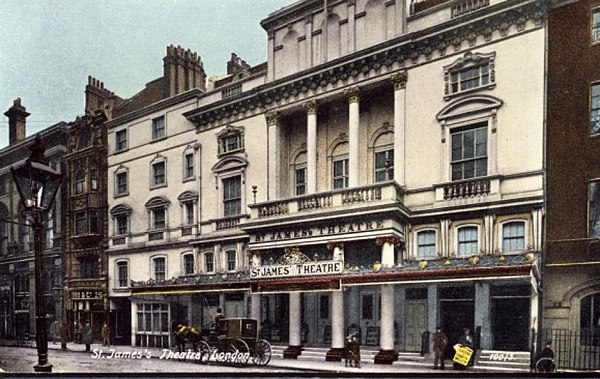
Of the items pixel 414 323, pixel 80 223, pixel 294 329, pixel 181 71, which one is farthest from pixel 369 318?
pixel 80 223

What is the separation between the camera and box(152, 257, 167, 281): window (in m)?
6.29

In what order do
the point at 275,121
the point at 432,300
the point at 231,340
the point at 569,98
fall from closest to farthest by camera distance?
the point at 569,98, the point at 432,300, the point at 231,340, the point at 275,121

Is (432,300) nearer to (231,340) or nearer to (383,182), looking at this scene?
(383,182)

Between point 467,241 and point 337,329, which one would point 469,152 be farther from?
point 337,329

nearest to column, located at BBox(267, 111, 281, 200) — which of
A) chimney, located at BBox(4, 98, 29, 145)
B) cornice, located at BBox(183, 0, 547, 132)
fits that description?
cornice, located at BBox(183, 0, 547, 132)

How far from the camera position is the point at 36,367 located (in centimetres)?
545

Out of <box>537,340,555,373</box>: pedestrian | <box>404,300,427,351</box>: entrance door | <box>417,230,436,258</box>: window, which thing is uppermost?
<box>417,230,436,258</box>: window

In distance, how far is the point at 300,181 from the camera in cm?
585

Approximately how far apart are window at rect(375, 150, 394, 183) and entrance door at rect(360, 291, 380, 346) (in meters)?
1.30

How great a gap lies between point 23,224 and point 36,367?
181 centimetres

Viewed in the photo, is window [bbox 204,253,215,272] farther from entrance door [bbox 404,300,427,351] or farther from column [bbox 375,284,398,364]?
entrance door [bbox 404,300,427,351]

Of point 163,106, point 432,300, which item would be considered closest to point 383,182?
point 432,300

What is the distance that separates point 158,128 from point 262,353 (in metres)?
3.20

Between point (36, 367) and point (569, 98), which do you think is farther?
point (36, 367)
